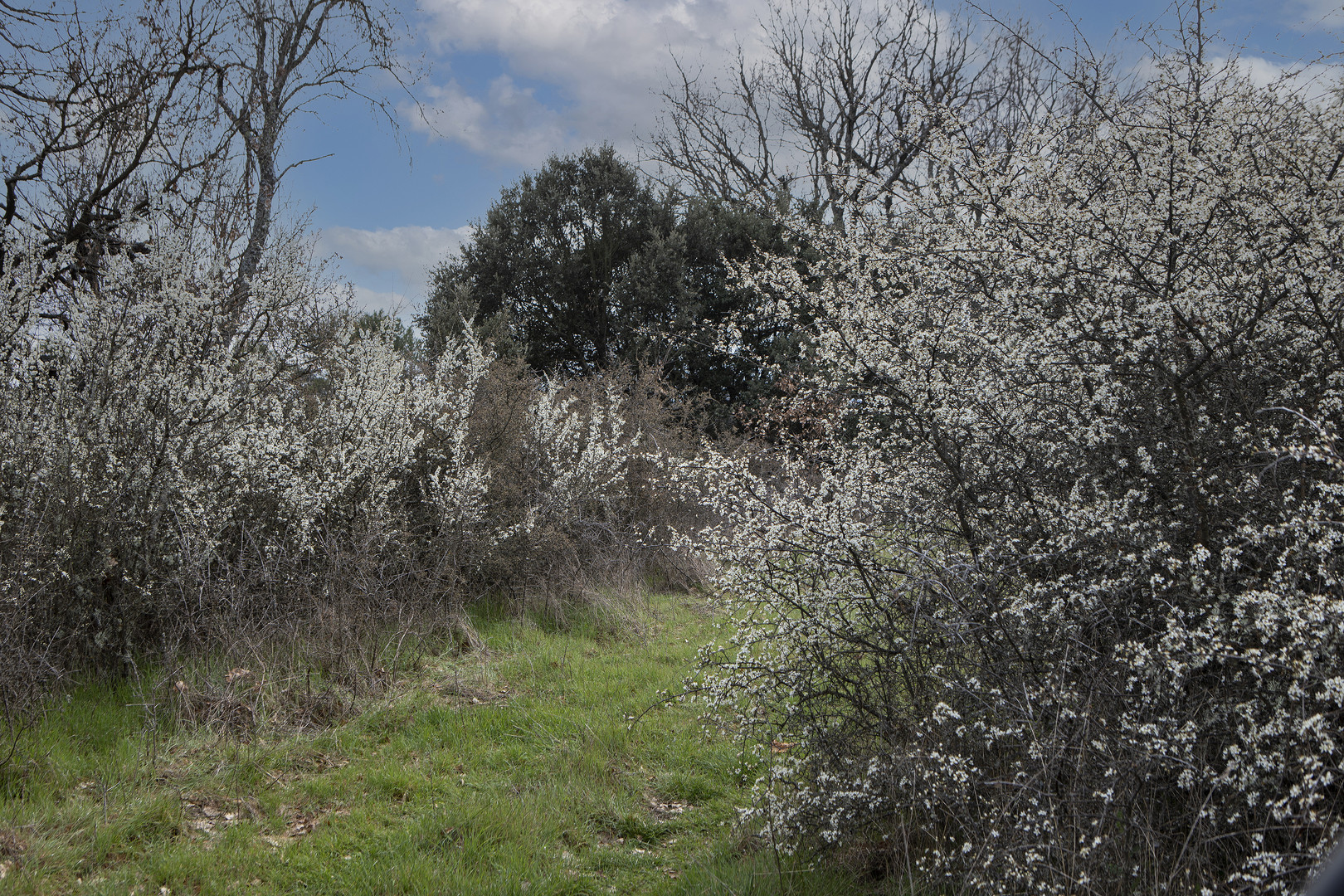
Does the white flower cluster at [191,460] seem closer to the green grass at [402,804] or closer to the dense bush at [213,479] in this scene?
the dense bush at [213,479]

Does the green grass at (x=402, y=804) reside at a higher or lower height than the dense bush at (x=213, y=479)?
lower

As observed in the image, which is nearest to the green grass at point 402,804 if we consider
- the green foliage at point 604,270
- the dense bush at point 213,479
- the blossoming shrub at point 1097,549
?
the blossoming shrub at point 1097,549

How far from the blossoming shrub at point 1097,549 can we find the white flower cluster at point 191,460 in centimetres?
400

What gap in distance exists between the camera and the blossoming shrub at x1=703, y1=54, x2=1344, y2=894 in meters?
2.71

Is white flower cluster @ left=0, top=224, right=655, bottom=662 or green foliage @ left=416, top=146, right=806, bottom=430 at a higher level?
green foliage @ left=416, top=146, right=806, bottom=430

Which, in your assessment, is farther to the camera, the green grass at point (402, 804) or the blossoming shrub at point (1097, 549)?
the green grass at point (402, 804)

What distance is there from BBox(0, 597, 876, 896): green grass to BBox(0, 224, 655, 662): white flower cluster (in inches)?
32.9

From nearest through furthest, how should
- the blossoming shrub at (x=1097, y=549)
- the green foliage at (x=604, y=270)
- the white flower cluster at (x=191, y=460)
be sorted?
the blossoming shrub at (x=1097, y=549) → the white flower cluster at (x=191, y=460) → the green foliage at (x=604, y=270)

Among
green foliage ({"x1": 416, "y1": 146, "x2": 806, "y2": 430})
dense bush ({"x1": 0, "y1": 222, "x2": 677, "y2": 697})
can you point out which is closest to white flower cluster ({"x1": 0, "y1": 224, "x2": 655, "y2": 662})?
dense bush ({"x1": 0, "y1": 222, "x2": 677, "y2": 697})

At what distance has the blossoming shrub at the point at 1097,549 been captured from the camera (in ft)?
8.90

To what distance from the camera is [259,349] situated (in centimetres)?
729

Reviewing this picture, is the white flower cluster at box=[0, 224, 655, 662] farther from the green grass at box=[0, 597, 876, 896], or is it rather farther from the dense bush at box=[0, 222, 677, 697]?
the green grass at box=[0, 597, 876, 896]

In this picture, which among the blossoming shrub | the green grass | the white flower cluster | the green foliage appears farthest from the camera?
the green foliage

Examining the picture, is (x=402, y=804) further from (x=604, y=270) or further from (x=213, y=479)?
(x=604, y=270)
